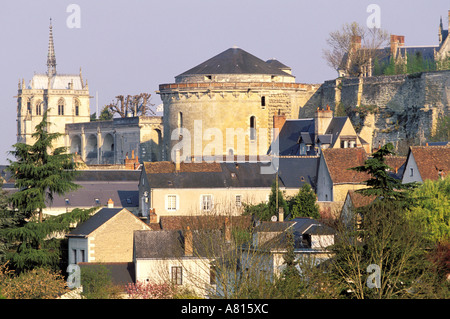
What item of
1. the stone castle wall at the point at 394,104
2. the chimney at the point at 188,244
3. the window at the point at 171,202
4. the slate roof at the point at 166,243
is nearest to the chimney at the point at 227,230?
the slate roof at the point at 166,243

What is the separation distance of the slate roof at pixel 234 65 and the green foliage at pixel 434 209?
29881 mm

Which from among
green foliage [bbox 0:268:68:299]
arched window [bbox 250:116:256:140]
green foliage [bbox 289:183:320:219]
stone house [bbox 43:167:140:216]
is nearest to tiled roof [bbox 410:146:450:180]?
green foliage [bbox 289:183:320:219]

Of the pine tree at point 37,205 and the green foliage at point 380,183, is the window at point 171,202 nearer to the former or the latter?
the pine tree at point 37,205

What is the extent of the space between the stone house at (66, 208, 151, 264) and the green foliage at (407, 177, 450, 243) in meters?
9.12

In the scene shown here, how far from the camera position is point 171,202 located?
144ft

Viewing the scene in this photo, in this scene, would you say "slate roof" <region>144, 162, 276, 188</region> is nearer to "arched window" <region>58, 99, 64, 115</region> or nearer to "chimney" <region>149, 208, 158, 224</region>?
"chimney" <region>149, 208, 158, 224</region>

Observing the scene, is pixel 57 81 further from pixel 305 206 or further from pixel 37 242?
pixel 37 242

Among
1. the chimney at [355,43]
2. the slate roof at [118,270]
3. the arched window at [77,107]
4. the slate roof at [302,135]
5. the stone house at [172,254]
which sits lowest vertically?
the slate roof at [118,270]

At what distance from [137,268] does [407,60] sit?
3609cm

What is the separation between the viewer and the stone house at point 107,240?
35938 mm

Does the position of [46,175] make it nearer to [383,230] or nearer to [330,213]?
[330,213]

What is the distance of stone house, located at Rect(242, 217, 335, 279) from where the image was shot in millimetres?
26906

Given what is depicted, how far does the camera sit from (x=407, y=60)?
6500 centimetres

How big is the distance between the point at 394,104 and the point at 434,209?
88.5ft
